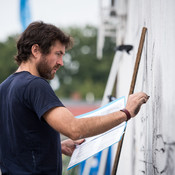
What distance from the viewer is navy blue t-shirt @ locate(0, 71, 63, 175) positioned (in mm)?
1644

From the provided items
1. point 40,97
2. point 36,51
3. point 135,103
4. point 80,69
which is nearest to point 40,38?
point 36,51

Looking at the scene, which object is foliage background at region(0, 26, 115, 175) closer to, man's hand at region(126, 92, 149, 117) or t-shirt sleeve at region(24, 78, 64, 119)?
man's hand at region(126, 92, 149, 117)

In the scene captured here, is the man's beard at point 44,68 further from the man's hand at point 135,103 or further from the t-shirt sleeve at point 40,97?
the man's hand at point 135,103

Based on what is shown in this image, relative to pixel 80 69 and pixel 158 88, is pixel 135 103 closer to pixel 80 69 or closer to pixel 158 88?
pixel 158 88

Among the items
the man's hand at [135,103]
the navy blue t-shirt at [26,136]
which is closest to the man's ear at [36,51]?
the navy blue t-shirt at [26,136]

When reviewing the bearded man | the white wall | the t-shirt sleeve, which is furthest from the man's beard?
the white wall

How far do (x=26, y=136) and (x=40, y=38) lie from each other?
0.61 m

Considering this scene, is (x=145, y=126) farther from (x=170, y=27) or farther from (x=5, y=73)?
(x=5, y=73)

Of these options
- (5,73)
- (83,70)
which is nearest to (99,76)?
(83,70)

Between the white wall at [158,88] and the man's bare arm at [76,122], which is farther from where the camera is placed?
the white wall at [158,88]

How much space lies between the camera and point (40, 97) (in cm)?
155

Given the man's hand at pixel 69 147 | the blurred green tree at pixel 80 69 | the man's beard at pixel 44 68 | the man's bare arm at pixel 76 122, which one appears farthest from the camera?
the blurred green tree at pixel 80 69

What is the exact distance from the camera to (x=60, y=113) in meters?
1.52

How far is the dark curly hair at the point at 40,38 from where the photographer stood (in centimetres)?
188
